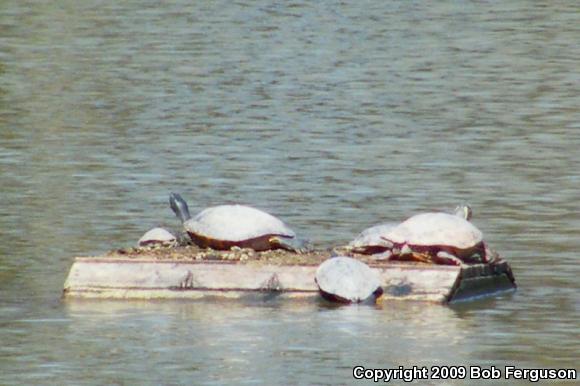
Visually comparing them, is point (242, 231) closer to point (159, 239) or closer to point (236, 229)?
point (236, 229)

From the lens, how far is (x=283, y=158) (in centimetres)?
2191

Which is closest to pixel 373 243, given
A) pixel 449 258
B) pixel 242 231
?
pixel 449 258

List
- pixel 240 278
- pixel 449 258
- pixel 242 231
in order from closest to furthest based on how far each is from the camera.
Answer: pixel 240 278
pixel 449 258
pixel 242 231

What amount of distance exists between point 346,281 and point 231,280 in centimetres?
83

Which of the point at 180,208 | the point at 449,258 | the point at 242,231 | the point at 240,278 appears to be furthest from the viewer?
the point at 180,208

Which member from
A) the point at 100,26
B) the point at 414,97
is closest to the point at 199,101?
the point at 414,97

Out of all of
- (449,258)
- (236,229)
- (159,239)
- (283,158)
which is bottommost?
(283,158)

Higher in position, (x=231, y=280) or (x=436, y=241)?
(x=436, y=241)

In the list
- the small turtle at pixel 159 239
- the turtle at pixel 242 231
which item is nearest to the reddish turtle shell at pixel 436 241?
the turtle at pixel 242 231

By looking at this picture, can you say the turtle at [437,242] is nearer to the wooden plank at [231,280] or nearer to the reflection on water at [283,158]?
the wooden plank at [231,280]

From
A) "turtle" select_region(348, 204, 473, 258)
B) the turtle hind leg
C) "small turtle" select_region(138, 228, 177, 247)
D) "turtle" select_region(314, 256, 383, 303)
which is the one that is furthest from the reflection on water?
"turtle" select_region(348, 204, 473, 258)

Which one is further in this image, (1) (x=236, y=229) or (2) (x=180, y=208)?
(2) (x=180, y=208)

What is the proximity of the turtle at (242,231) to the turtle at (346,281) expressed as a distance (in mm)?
846

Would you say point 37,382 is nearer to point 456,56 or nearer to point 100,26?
point 456,56
